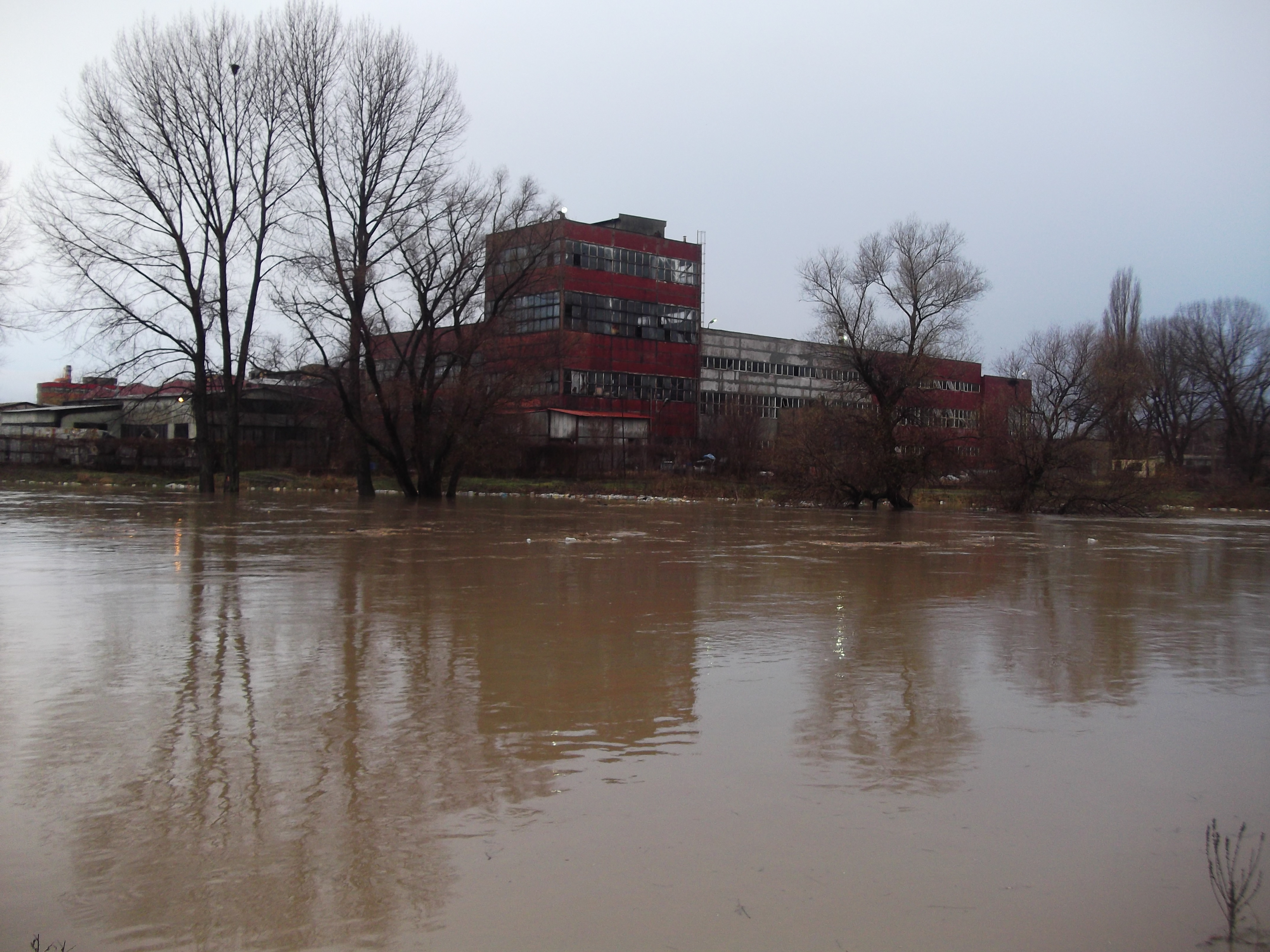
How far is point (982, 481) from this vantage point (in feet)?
123

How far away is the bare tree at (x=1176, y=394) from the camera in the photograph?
220 ft

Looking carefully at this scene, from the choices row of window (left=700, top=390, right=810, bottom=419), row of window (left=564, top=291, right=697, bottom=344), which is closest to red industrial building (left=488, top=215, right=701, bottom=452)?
row of window (left=564, top=291, right=697, bottom=344)

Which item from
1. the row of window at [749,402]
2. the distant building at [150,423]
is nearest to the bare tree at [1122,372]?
the row of window at [749,402]

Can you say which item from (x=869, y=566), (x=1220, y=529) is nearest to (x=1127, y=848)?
(x=869, y=566)

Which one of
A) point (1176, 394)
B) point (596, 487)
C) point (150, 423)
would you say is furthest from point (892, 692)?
point (1176, 394)

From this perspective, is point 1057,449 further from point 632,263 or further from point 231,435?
point 632,263

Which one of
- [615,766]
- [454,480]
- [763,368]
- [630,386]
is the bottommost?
[615,766]

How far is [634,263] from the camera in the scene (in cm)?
7094

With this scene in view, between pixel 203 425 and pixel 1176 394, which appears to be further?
pixel 1176 394

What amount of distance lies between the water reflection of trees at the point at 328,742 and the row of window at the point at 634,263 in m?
58.4

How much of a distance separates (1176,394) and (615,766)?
74656 millimetres

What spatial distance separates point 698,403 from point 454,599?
6408cm

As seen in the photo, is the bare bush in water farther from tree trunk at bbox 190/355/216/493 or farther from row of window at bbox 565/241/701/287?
row of window at bbox 565/241/701/287

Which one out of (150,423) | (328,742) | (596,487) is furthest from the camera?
(150,423)
